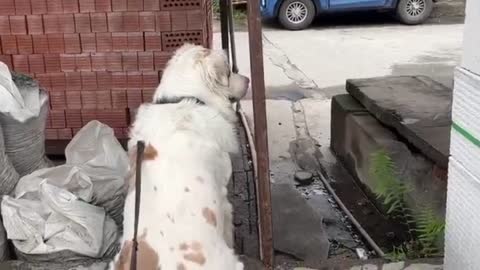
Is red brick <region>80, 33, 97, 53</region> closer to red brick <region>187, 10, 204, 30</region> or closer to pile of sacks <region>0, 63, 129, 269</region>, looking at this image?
red brick <region>187, 10, 204, 30</region>

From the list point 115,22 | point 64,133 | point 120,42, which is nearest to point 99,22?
point 115,22

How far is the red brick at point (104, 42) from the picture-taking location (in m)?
5.62

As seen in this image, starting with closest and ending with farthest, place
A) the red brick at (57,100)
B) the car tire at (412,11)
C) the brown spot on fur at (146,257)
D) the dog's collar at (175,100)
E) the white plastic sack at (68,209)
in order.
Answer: the brown spot on fur at (146,257) < the dog's collar at (175,100) < the white plastic sack at (68,209) < the red brick at (57,100) < the car tire at (412,11)

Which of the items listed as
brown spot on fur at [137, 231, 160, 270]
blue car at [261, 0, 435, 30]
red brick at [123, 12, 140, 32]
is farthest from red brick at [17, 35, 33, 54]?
blue car at [261, 0, 435, 30]

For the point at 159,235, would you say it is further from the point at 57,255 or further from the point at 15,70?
the point at 15,70

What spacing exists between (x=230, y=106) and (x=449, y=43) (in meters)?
11.5

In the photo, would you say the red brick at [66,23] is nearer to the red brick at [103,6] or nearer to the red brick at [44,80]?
the red brick at [103,6]

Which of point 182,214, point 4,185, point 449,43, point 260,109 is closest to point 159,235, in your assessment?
point 182,214

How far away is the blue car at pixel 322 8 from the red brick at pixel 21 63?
38.4 feet

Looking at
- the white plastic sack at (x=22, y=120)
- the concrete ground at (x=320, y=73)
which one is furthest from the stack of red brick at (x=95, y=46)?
the concrete ground at (x=320, y=73)

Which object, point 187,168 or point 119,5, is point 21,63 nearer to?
point 119,5

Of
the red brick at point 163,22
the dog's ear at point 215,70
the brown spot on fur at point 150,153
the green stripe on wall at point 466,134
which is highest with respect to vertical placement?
the red brick at point 163,22

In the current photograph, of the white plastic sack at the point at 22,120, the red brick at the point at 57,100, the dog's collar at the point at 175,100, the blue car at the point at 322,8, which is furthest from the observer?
the blue car at the point at 322,8

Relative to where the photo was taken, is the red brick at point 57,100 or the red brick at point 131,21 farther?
the red brick at point 57,100
